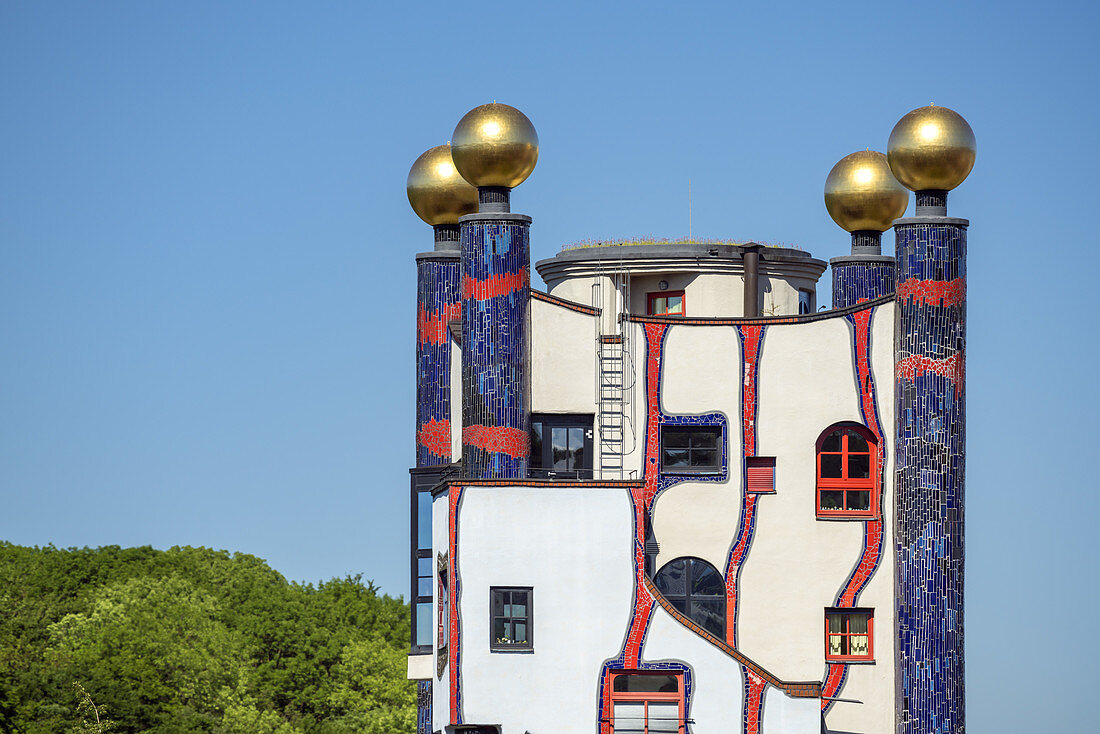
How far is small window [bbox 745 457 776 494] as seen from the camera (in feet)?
101

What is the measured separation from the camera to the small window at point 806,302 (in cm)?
3472

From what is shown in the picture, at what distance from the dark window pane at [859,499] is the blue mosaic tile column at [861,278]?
517 centimetres

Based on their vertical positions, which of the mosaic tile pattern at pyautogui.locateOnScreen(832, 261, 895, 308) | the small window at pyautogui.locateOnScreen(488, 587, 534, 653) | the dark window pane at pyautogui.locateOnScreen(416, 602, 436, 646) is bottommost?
the dark window pane at pyautogui.locateOnScreen(416, 602, 436, 646)

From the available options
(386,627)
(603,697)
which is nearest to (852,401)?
(603,697)

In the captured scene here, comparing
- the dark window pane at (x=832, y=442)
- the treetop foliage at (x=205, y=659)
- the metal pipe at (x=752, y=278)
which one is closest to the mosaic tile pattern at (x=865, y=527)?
the dark window pane at (x=832, y=442)

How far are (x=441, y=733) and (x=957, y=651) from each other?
26.7ft

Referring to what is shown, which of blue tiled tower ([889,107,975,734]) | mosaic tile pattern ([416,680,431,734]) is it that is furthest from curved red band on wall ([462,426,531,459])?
blue tiled tower ([889,107,975,734])

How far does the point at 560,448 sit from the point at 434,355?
14.7ft

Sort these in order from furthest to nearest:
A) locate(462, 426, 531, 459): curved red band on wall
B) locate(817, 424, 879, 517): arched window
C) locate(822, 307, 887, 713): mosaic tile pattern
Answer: locate(817, 424, 879, 517): arched window < locate(822, 307, 887, 713): mosaic tile pattern < locate(462, 426, 531, 459): curved red band on wall

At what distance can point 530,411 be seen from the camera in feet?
101

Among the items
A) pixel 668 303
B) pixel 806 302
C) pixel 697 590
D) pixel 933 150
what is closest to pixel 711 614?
pixel 697 590

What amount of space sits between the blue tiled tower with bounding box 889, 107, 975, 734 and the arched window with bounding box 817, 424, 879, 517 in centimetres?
58

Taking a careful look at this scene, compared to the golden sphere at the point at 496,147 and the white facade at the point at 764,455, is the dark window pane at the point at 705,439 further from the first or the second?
the golden sphere at the point at 496,147

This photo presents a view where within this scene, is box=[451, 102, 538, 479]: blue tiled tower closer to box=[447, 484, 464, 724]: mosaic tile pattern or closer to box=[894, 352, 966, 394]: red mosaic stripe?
box=[447, 484, 464, 724]: mosaic tile pattern
